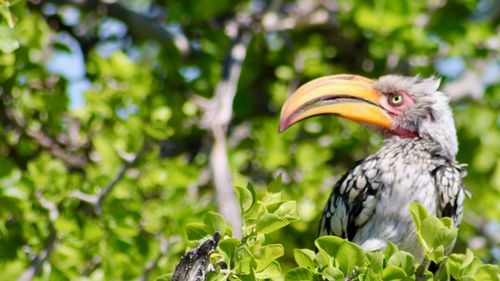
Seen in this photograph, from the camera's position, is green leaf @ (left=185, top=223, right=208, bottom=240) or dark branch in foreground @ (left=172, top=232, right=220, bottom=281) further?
green leaf @ (left=185, top=223, right=208, bottom=240)

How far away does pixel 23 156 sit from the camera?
5.89 meters

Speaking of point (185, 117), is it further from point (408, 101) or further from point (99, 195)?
point (408, 101)

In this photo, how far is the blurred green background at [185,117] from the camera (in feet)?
16.6

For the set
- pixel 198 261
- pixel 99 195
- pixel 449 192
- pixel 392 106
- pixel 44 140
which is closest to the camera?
pixel 198 261

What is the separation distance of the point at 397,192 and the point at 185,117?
2.12 meters

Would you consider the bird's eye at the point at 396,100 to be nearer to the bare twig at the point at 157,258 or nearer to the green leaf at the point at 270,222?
the bare twig at the point at 157,258

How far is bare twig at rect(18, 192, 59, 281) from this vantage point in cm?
486

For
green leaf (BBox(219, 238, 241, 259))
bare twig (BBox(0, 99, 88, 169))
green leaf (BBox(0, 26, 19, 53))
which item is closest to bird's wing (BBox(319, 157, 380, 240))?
green leaf (BBox(219, 238, 241, 259))

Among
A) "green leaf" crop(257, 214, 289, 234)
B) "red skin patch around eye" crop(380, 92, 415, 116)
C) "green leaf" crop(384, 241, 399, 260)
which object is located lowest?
"green leaf" crop(257, 214, 289, 234)

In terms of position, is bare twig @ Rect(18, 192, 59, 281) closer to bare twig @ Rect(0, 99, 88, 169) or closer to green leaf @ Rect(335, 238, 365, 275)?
bare twig @ Rect(0, 99, 88, 169)

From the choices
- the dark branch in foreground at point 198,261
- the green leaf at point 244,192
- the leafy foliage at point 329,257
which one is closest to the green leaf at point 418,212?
the leafy foliage at point 329,257

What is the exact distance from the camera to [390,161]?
4453mm

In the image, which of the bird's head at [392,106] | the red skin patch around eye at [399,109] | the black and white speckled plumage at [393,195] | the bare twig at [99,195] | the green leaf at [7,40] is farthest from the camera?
the bare twig at [99,195]

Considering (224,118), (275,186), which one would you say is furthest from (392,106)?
(275,186)
